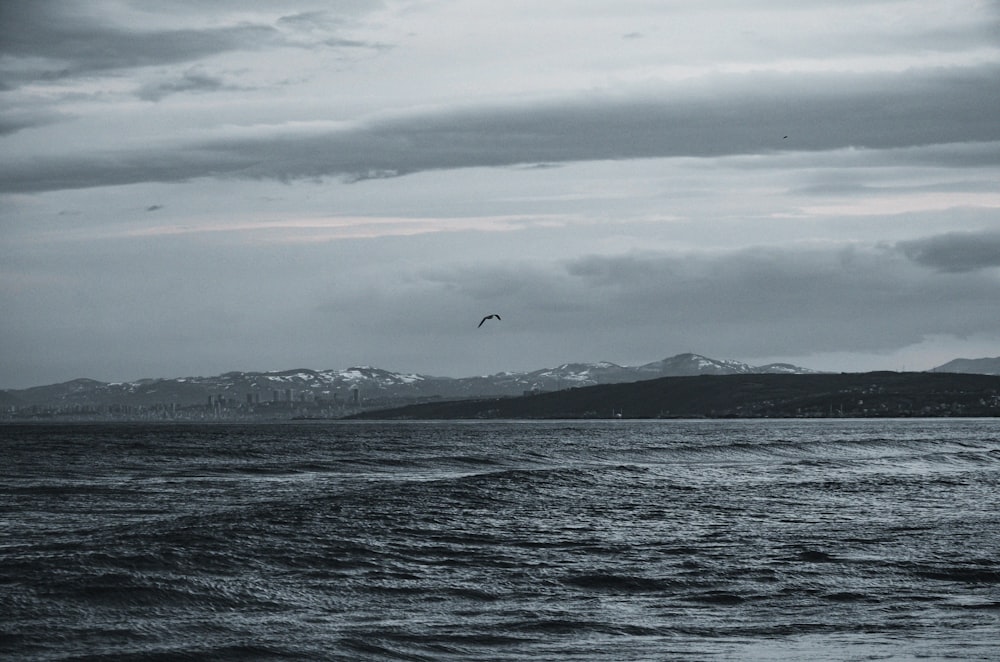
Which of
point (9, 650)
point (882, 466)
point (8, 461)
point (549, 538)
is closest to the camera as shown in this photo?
point (9, 650)

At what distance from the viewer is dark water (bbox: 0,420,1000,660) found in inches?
798

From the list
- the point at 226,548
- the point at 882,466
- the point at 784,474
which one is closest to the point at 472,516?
the point at 226,548

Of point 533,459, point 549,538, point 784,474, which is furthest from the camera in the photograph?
point 533,459

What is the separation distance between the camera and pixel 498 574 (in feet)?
90.7

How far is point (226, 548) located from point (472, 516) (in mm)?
12275

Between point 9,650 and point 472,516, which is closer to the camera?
point 9,650

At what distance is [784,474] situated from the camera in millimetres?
71812

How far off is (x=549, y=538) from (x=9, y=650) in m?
17.9

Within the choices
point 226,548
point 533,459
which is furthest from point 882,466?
point 226,548

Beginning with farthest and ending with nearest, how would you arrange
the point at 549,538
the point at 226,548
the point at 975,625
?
the point at 549,538 → the point at 226,548 → the point at 975,625

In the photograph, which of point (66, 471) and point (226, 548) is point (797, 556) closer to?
point (226, 548)

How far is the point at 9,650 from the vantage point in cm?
1930

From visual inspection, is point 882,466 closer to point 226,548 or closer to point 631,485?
point 631,485

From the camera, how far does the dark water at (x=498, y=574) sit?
798 inches
